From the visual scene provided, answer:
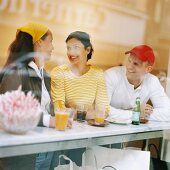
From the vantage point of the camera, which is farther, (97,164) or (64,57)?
(97,164)

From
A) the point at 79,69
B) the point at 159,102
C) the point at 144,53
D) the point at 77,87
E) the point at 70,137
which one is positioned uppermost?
the point at 144,53

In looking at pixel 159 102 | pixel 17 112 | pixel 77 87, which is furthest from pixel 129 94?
pixel 17 112

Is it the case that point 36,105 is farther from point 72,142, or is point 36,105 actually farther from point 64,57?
point 64,57

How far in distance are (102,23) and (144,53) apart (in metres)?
0.44

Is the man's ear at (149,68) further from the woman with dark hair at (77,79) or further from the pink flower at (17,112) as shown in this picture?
the pink flower at (17,112)

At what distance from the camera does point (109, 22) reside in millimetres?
2256

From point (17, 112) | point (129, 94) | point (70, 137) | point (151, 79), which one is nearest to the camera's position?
point (17, 112)

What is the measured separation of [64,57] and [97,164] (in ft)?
2.42

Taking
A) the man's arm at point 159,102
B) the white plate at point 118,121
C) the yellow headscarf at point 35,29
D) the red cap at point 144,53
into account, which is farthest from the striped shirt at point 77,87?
the man's arm at point 159,102

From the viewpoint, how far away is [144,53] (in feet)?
8.02

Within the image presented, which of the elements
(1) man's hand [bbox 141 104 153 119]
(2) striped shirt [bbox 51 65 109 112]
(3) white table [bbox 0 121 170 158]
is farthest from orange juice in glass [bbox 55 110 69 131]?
(1) man's hand [bbox 141 104 153 119]

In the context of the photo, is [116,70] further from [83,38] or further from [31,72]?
[31,72]

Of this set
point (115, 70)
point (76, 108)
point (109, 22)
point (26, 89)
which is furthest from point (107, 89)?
point (26, 89)

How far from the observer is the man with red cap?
2.34 meters
